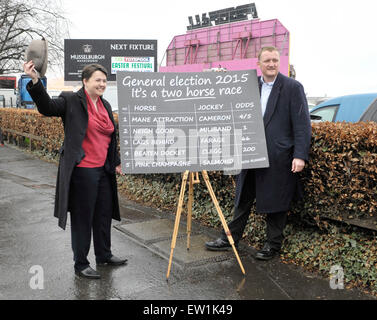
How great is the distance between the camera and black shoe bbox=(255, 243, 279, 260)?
404cm

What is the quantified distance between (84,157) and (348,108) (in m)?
4.30

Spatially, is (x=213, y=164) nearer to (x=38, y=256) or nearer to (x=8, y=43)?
(x=38, y=256)

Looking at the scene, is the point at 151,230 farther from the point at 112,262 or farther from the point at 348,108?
the point at 348,108

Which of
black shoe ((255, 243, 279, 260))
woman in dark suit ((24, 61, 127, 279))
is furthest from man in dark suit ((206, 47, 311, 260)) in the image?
woman in dark suit ((24, 61, 127, 279))

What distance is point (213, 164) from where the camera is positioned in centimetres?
388

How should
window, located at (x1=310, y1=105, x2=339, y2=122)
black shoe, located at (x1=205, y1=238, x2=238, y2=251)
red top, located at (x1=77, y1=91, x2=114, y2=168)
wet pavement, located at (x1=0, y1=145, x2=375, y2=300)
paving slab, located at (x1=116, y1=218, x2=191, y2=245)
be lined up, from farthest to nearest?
1. window, located at (x1=310, y1=105, x2=339, y2=122)
2. paving slab, located at (x1=116, y1=218, x2=191, y2=245)
3. black shoe, located at (x1=205, y1=238, x2=238, y2=251)
4. red top, located at (x1=77, y1=91, x2=114, y2=168)
5. wet pavement, located at (x1=0, y1=145, x2=375, y2=300)

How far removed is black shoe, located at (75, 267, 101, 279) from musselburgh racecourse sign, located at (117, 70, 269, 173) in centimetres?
99

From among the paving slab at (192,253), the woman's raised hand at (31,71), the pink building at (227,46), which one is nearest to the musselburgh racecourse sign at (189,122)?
the woman's raised hand at (31,71)

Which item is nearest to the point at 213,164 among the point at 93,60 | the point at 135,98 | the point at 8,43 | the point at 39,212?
the point at 135,98

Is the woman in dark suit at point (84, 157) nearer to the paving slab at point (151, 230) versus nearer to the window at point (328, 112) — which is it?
the paving slab at point (151, 230)

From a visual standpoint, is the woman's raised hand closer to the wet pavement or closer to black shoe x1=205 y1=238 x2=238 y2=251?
the wet pavement

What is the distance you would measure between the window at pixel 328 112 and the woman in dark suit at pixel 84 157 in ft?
13.2

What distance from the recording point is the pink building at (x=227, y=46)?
23.3 m

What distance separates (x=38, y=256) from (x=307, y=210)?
2.87 meters
